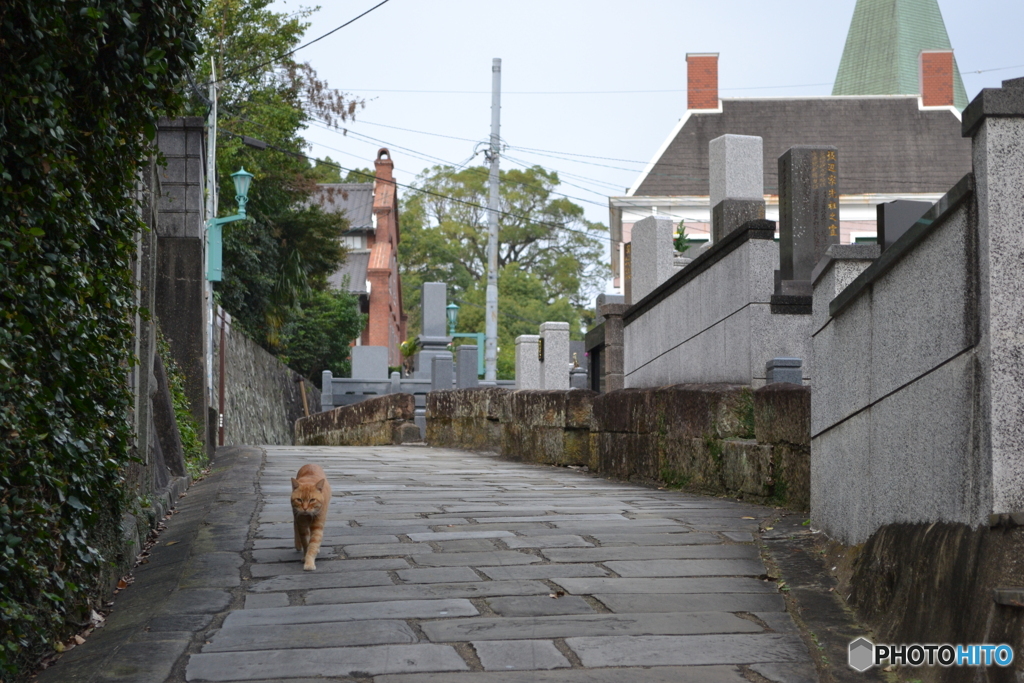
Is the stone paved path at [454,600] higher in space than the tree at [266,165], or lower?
lower

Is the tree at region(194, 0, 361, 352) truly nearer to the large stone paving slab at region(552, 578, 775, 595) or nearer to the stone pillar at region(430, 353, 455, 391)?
the stone pillar at region(430, 353, 455, 391)

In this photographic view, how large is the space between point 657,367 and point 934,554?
7386 mm

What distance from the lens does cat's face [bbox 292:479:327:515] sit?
538 cm

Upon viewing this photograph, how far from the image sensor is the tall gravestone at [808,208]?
920cm

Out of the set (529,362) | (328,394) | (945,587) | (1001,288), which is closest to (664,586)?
(945,587)

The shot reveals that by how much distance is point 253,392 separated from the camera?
88.9 ft

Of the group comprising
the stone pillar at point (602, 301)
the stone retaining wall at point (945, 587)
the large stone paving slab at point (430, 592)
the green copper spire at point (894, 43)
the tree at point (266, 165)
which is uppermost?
the green copper spire at point (894, 43)

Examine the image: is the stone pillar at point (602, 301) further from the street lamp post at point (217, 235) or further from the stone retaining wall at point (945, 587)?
the stone retaining wall at point (945, 587)

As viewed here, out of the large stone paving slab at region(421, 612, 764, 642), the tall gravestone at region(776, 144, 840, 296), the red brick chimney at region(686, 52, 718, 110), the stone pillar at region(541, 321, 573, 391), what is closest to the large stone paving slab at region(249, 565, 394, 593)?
the large stone paving slab at region(421, 612, 764, 642)

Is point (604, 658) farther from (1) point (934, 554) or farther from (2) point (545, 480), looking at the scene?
(2) point (545, 480)

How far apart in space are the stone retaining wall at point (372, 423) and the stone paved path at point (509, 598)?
11.0 metres

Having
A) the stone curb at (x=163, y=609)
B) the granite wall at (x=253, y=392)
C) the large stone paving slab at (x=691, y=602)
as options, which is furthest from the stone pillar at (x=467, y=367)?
the large stone paving slab at (x=691, y=602)

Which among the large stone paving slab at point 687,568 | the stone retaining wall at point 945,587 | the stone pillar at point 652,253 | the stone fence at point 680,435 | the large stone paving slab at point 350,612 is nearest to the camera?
the stone retaining wall at point 945,587

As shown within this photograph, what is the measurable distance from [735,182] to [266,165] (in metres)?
21.4
